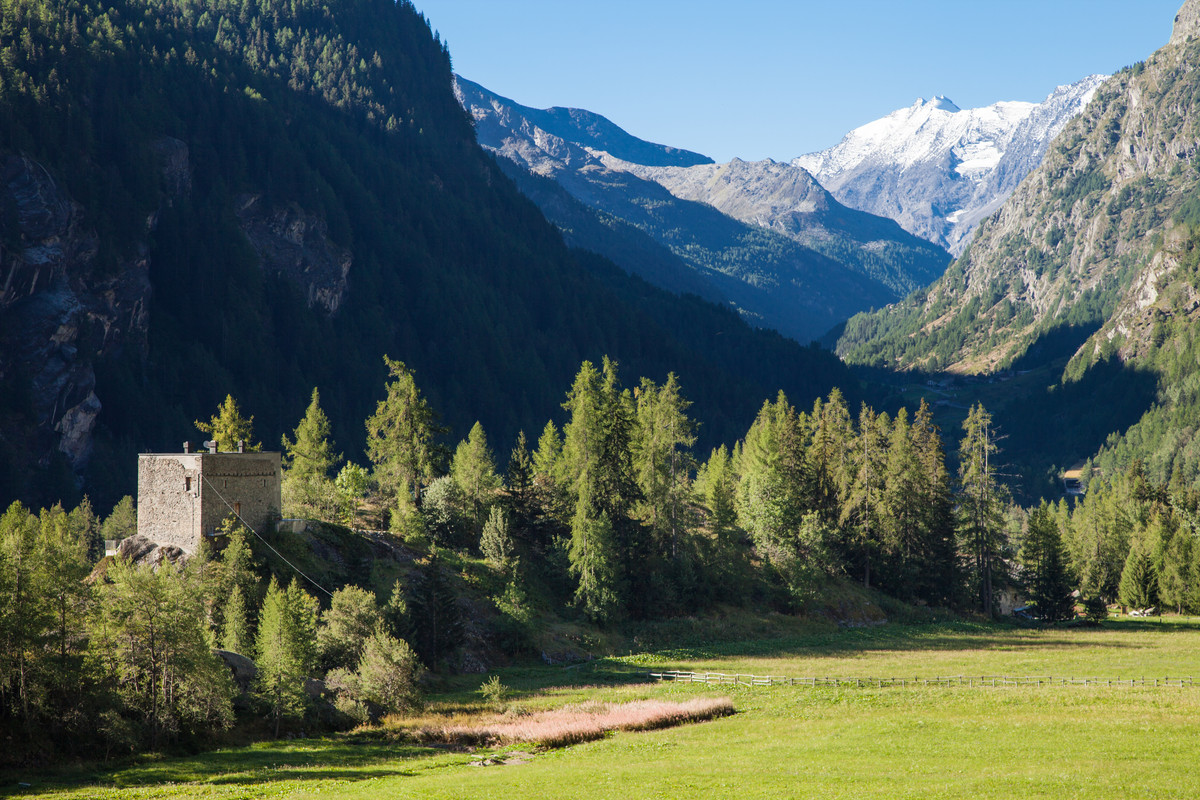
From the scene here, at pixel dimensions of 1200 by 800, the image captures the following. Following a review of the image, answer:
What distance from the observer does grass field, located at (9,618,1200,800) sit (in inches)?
1344

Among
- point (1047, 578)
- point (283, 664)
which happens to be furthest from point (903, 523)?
point (283, 664)

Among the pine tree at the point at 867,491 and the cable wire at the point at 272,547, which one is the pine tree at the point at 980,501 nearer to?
the pine tree at the point at 867,491

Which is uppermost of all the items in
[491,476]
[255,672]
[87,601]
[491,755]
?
[491,476]

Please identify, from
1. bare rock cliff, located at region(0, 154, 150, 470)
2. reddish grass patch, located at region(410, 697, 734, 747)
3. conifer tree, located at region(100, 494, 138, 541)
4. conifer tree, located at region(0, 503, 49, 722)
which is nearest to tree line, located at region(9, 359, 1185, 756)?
conifer tree, located at region(0, 503, 49, 722)

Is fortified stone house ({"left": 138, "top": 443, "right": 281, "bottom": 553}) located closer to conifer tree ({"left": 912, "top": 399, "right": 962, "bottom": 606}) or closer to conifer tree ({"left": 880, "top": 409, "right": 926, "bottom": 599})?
conifer tree ({"left": 880, "top": 409, "right": 926, "bottom": 599})

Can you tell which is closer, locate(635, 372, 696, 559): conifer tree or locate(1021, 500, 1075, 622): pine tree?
locate(635, 372, 696, 559): conifer tree

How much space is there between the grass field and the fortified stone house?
61.7 ft

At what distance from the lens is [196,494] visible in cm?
6262

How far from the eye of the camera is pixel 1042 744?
39344mm

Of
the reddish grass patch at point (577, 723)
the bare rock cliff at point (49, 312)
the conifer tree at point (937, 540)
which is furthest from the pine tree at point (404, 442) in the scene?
the bare rock cliff at point (49, 312)

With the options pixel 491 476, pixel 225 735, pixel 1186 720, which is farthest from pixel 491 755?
pixel 491 476

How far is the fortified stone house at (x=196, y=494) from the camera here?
62594 mm

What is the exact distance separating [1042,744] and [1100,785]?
7.30 metres

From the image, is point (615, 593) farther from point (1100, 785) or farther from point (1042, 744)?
point (1100, 785)
